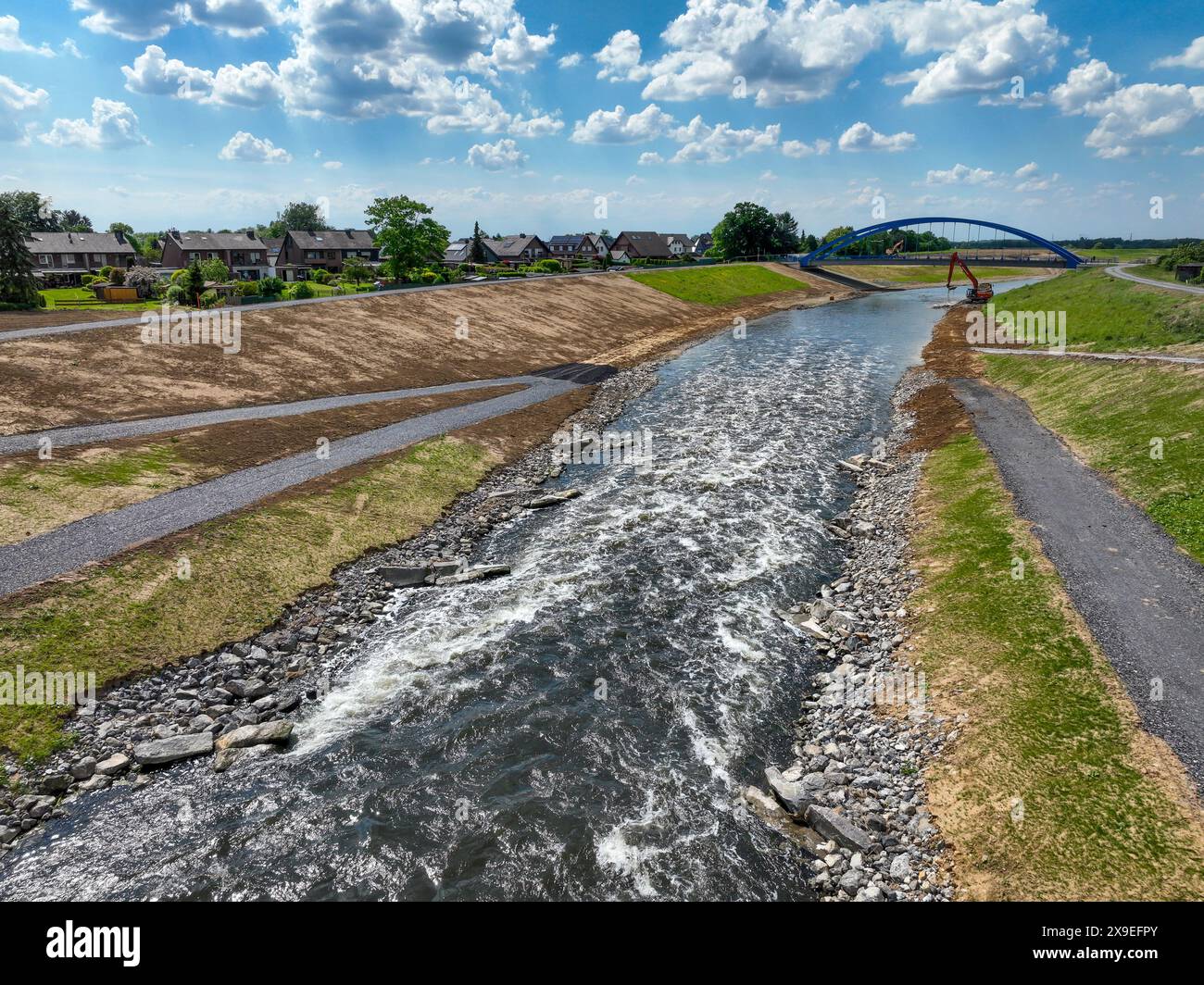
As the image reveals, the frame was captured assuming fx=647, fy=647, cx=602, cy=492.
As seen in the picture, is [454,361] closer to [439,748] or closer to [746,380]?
[746,380]

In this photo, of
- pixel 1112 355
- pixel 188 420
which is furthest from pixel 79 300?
pixel 1112 355

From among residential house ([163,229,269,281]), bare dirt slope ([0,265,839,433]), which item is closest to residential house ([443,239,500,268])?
residential house ([163,229,269,281])

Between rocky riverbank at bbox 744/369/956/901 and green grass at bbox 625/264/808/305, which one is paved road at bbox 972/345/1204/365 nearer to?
rocky riverbank at bbox 744/369/956/901

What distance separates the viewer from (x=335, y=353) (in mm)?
56000

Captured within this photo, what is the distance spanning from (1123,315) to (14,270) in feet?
347

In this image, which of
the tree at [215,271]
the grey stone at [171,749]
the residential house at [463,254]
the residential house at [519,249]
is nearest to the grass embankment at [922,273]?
the residential house at [519,249]

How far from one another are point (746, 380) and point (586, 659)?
46.4m

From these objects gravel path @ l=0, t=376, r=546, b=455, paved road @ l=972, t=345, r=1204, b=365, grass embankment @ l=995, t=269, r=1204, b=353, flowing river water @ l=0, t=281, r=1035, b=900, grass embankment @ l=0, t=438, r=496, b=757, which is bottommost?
flowing river water @ l=0, t=281, r=1035, b=900

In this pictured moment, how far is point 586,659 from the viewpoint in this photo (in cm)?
2111

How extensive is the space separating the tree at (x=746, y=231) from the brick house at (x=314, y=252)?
97.2 metres

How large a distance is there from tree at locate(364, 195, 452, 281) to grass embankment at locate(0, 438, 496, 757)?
259ft

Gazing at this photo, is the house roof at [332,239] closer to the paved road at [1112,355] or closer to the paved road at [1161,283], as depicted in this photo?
the paved road at [1112,355]

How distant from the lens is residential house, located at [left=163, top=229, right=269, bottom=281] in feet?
381
